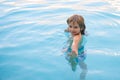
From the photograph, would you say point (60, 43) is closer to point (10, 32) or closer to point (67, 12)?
point (10, 32)

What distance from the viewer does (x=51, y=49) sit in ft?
17.6

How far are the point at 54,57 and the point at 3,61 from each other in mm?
995

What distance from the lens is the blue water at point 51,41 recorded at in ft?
15.2

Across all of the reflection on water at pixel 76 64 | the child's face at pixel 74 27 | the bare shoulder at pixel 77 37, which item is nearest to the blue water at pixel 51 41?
the reflection on water at pixel 76 64

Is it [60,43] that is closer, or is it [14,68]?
[14,68]

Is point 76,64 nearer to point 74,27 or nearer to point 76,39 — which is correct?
point 76,39

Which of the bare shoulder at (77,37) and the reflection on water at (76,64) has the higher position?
the bare shoulder at (77,37)

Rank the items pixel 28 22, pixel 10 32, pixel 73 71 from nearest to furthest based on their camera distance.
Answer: pixel 73 71, pixel 10 32, pixel 28 22

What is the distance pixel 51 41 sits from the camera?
224 inches

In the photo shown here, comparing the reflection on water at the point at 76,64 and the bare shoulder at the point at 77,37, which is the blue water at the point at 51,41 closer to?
the reflection on water at the point at 76,64

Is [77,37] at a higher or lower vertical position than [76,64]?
higher

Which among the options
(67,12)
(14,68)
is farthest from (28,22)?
(14,68)

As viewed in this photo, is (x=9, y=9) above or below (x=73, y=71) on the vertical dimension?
above

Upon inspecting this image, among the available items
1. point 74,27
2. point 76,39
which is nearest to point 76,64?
point 76,39
